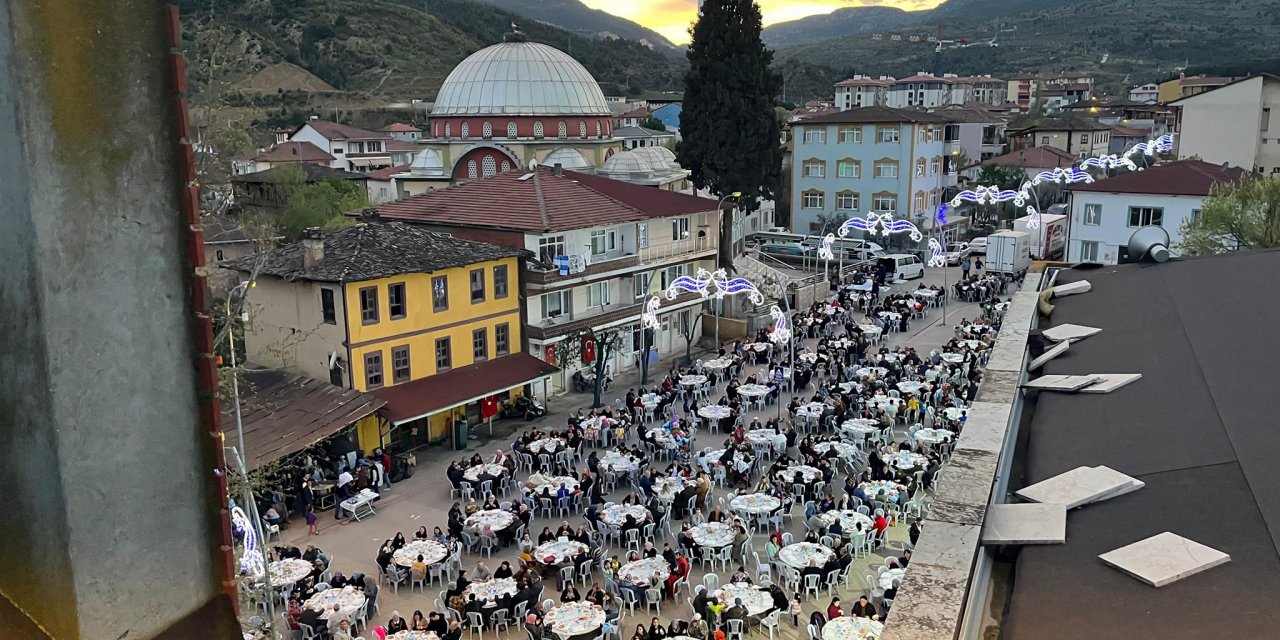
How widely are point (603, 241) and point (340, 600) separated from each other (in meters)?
20.9

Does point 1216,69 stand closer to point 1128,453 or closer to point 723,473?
point 723,473

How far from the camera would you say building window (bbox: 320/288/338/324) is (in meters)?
25.1

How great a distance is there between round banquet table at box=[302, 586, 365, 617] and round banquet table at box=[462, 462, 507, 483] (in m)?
6.60

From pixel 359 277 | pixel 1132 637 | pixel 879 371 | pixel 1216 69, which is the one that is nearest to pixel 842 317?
pixel 879 371

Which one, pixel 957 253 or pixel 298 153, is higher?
pixel 298 153

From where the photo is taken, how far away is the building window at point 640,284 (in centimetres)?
3535

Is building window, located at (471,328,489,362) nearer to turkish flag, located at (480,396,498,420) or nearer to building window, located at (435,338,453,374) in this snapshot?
building window, located at (435,338,453,374)

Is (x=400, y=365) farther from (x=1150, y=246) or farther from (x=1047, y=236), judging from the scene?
(x=1047, y=236)

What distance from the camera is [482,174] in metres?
48.7

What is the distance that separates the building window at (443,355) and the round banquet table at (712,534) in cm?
1190

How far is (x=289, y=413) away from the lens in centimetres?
2364

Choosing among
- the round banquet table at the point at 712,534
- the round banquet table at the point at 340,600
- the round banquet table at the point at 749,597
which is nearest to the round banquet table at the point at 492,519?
the round banquet table at the point at 340,600

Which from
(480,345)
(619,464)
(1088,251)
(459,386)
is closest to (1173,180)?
(1088,251)

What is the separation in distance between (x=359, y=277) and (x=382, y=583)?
31.5 feet
